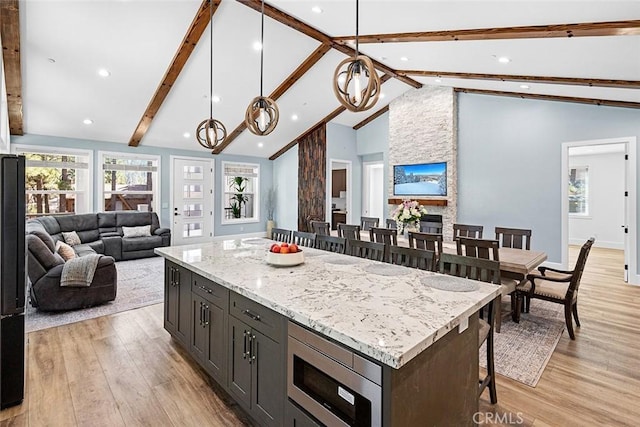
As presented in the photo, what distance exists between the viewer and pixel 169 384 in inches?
97.0

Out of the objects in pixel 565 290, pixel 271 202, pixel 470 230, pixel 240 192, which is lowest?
pixel 565 290

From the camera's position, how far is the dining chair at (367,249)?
9.84 ft

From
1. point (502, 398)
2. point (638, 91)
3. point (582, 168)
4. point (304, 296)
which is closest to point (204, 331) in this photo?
point (304, 296)

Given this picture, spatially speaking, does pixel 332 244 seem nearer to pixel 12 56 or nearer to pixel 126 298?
pixel 126 298

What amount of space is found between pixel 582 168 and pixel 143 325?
1101 centimetres

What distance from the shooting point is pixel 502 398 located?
2.27m

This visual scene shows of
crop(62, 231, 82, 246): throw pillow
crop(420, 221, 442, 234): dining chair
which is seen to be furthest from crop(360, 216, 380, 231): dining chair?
crop(62, 231, 82, 246): throw pillow

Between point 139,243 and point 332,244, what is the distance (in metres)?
5.35

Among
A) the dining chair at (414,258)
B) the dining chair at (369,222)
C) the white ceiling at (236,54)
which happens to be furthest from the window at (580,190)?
the dining chair at (414,258)

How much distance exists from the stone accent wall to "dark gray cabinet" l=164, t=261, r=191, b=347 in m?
5.86

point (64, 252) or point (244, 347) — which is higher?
point (64, 252)

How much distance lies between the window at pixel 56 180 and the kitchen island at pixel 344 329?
6.34m

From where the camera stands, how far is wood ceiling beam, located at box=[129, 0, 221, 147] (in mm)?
4418

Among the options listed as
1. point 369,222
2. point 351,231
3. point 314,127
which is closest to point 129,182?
point 314,127
